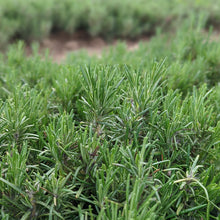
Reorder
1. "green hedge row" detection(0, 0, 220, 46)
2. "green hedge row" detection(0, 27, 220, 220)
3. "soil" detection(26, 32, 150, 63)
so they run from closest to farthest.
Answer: "green hedge row" detection(0, 27, 220, 220) < "green hedge row" detection(0, 0, 220, 46) < "soil" detection(26, 32, 150, 63)

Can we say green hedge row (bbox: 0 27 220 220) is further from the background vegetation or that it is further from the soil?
the soil

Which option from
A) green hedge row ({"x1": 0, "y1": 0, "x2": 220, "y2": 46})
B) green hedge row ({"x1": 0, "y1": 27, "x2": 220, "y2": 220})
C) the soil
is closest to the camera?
green hedge row ({"x1": 0, "y1": 27, "x2": 220, "y2": 220})

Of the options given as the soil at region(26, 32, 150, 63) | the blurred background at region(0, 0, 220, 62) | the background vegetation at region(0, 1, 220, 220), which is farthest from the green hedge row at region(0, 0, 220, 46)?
the background vegetation at region(0, 1, 220, 220)

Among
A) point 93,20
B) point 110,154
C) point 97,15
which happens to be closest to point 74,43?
point 93,20

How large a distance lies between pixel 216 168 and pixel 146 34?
5.62 meters

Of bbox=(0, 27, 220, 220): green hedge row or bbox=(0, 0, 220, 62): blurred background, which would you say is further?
bbox=(0, 0, 220, 62): blurred background

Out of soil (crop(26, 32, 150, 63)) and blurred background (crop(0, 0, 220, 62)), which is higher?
blurred background (crop(0, 0, 220, 62))

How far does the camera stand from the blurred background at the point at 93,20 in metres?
5.80

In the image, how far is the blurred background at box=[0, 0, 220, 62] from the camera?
19.0 feet

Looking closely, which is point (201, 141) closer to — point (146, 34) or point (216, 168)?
point (216, 168)

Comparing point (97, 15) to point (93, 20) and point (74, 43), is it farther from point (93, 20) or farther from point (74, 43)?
point (74, 43)

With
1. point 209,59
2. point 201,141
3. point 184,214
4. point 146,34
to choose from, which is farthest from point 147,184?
point 146,34

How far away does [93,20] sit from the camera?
6094 millimetres

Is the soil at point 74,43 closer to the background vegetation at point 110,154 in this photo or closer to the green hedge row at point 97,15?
the green hedge row at point 97,15
